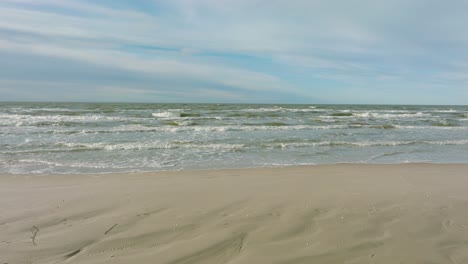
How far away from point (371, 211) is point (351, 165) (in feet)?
13.0

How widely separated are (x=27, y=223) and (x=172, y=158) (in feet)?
16.5

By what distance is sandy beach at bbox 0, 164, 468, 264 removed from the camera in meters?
2.87

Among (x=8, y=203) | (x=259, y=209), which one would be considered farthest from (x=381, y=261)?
(x=8, y=203)

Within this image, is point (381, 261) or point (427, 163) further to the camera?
point (427, 163)

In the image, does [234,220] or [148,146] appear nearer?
[234,220]

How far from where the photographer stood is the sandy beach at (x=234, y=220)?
2.87 meters

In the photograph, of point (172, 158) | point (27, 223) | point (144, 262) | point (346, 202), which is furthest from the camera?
point (172, 158)

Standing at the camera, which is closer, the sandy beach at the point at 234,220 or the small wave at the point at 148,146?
the sandy beach at the point at 234,220

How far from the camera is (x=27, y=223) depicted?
3697mm

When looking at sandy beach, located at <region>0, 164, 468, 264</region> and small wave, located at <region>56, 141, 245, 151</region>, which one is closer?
sandy beach, located at <region>0, 164, 468, 264</region>

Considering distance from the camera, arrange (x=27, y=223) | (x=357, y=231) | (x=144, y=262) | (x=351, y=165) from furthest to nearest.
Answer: (x=351, y=165), (x=27, y=223), (x=357, y=231), (x=144, y=262)

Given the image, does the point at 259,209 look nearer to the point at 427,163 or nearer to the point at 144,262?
the point at 144,262

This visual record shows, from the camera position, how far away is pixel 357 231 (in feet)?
11.0

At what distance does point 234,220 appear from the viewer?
370 cm
